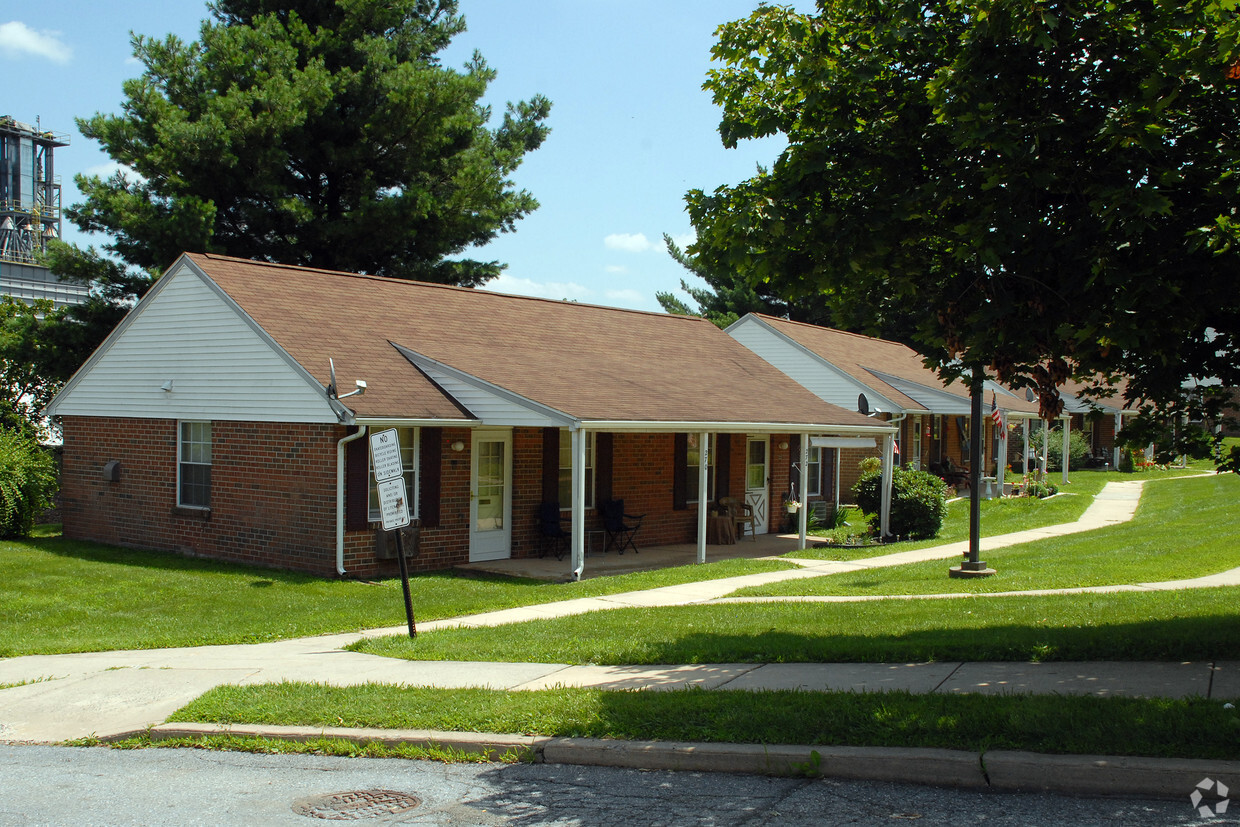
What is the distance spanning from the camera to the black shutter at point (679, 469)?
20406mm

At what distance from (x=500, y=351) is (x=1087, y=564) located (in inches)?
399

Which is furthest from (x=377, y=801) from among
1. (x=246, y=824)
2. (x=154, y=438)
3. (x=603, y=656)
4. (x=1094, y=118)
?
(x=154, y=438)

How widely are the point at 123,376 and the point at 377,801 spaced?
15.2m

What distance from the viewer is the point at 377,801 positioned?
20.5 feet

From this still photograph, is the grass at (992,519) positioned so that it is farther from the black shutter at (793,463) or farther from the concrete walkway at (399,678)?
the concrete walkway at (399,678)

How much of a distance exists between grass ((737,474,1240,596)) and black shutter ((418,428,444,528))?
203 inches

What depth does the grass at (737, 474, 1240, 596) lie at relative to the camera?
1419 cm

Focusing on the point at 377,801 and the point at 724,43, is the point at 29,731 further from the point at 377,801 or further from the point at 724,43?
the point at 724,43

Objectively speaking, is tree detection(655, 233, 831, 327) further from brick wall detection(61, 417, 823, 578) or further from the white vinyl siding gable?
brick wall detection(61, 417, 823, 578)

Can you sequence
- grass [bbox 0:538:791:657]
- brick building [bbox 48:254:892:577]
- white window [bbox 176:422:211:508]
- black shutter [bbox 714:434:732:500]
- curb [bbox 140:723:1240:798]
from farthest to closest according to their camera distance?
black shutter [bbox 714:434:732:500]
white window [bbox 176:422:211:508]
brick building [bbox 48:254:892:577]
grass [bbox 0:538:791:657]
curb [bbox 140:723:1240:798]

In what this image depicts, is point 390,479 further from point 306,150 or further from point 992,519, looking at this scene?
point 306,150

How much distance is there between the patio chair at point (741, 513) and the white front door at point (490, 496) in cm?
507

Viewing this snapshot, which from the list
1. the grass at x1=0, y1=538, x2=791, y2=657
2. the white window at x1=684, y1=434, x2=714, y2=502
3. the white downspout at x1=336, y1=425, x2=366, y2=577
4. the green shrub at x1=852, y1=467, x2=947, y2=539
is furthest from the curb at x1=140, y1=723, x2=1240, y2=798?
the green shrub at x1=852, y1=467, x2=947, y2=539

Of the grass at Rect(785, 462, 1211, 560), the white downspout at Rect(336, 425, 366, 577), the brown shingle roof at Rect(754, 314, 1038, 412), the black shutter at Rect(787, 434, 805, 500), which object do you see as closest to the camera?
the white downspout at Rect(336, 425, 366, 577)
